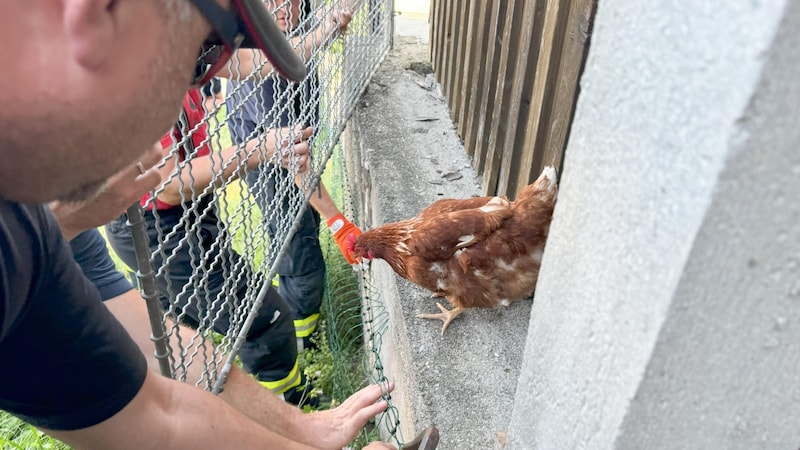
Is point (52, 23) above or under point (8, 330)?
above

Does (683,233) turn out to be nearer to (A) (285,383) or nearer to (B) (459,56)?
(A) (285,383)

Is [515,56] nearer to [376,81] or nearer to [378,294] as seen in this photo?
[378,294]

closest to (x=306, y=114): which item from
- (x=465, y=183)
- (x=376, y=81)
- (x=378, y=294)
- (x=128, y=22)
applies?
(x=465, y=183)

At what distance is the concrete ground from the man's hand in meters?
1.12

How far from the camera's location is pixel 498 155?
8.71ft

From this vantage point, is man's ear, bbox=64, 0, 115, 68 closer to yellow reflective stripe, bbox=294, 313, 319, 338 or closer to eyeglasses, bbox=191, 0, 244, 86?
eyeglasses, bbox=191, 0, 244, 86

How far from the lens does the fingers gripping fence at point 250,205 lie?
1.41m

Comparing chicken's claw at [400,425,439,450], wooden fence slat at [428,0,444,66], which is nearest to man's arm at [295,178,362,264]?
chicken's claw at [400,425,439,450]

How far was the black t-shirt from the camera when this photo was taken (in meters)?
0.84

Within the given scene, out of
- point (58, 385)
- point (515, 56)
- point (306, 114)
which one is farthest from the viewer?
point (306, 114)

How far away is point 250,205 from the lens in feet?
5.82

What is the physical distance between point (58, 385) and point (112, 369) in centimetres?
10

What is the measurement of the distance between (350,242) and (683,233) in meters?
2.34

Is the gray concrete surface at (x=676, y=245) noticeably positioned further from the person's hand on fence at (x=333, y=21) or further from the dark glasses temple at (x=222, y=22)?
the person's hand on fence at (x=333, y=21)
